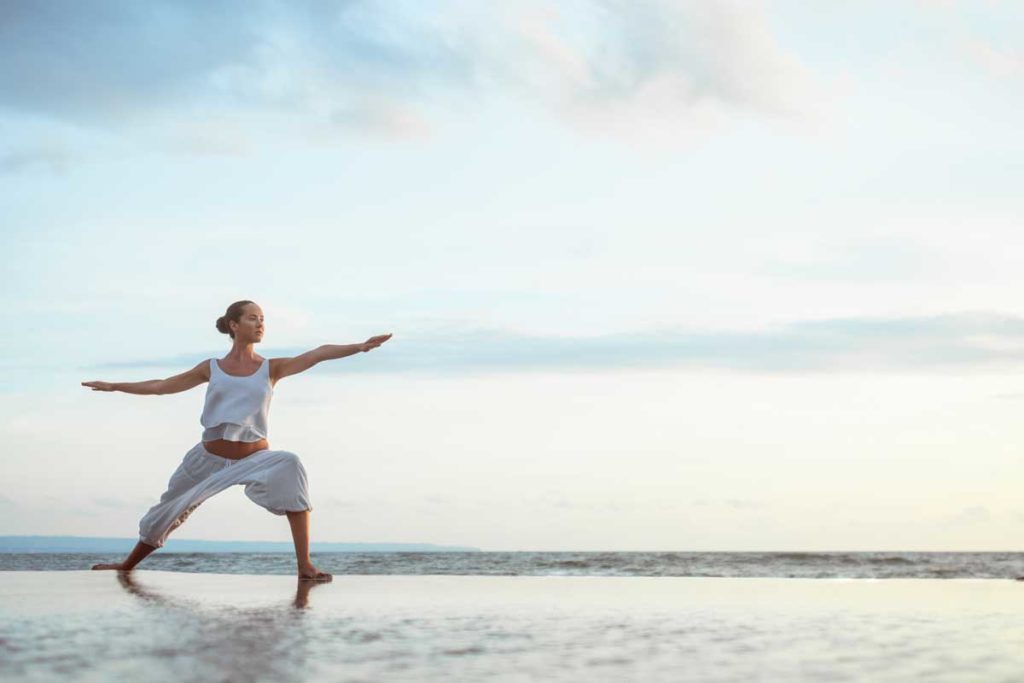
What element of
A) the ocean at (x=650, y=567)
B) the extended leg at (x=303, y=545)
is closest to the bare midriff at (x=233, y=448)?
the extended leg at (x=303, y=545)

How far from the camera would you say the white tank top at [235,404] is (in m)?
7.50

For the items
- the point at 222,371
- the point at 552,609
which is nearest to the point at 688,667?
the point at 552,609

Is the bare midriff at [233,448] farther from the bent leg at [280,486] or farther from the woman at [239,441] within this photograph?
the bent leg at [280,486]

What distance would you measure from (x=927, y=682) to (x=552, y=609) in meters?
2.36

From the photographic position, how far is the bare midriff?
7.56 meters

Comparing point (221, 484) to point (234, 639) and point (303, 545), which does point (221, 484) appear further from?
point (234, 639)

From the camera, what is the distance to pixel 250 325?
7.56 m

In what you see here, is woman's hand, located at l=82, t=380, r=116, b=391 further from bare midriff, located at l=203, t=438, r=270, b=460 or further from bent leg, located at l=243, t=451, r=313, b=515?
bent leg, located at l=243, t=451, r=313, b=515

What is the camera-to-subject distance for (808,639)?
3.43 metres

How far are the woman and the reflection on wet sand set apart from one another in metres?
2.20

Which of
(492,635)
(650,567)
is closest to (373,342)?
(492,635)

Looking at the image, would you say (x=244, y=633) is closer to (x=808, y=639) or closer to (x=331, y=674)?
(x=331, y=674)

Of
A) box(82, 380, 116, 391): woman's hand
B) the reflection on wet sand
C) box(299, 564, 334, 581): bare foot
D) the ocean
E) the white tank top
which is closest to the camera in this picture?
the reflection on wet sand

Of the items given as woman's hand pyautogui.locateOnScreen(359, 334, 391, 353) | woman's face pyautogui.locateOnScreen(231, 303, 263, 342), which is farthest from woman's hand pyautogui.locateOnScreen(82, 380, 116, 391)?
woman's hand pyautogui.locateOnScreen(359, 334, 391, 353)
